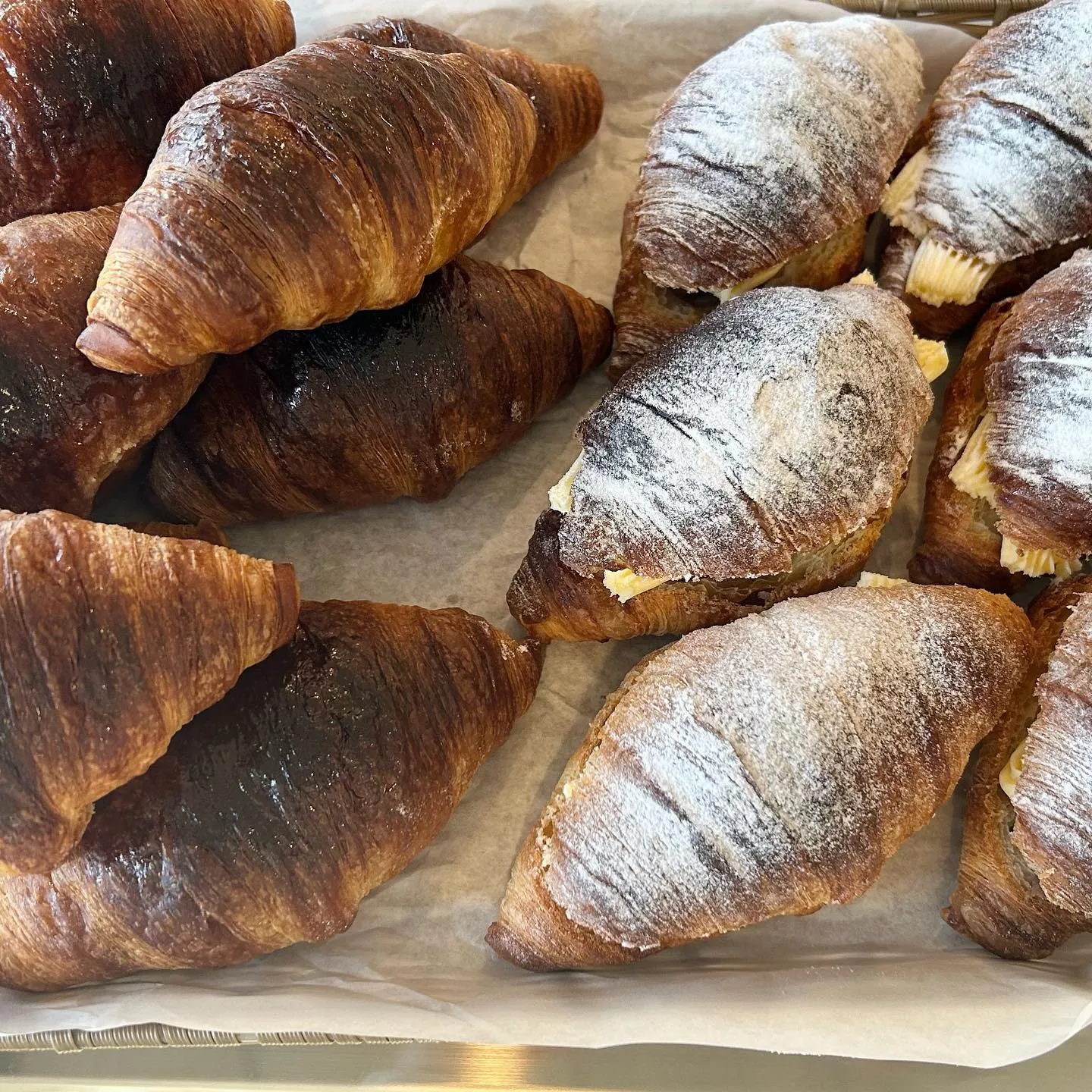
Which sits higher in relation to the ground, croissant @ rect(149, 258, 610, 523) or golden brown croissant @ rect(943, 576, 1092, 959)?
croissant @ rect(149, 258, 610, 523)

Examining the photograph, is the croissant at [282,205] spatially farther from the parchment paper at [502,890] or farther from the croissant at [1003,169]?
the croissant at [1003,169]

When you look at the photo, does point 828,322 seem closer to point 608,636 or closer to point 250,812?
point 608,636

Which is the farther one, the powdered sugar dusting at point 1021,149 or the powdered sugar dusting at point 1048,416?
the powdered sugar dusting at point 1021,149

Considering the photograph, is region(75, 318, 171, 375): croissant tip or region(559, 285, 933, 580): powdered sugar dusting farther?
region(559, 285, 933, 580): powdered sugar dusting

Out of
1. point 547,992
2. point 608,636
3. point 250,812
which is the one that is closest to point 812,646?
point 608,636

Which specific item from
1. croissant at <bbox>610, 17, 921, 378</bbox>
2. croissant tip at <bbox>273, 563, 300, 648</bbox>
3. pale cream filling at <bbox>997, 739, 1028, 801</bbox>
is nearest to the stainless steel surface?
pale cream filling at <bbox>997, 739, 1028, 801</bbox>

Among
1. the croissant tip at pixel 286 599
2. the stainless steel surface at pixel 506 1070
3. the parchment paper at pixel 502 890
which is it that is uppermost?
the croissant tip at pixel 286 599

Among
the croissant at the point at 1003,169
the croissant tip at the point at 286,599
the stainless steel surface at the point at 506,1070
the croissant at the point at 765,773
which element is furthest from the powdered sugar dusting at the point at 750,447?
the stainless steel surface at the point at 506,1070

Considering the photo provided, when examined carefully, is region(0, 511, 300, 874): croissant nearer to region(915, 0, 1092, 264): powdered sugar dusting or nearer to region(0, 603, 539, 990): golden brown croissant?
region(0, 603, 539, 990): golden brown croissant
